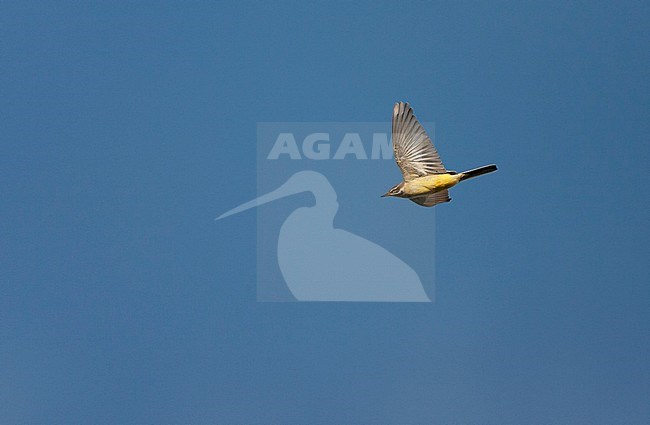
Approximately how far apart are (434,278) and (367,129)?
55cm

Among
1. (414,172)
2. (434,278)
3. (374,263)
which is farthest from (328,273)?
(414,172)

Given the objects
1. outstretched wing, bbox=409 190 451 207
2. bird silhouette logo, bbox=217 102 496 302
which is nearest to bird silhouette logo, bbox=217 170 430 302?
bird silhouette logo, bbox=217 102 496 302

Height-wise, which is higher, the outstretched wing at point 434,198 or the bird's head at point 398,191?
the bird's head at point 398,191

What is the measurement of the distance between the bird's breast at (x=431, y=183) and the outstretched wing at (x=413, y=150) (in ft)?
0.04

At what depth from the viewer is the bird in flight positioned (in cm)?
194

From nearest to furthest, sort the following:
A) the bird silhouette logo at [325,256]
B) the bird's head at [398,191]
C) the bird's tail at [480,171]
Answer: the bird's tail at [480,171] → the bird's head at [398,191] → the bird silhouette logo at [325,256]

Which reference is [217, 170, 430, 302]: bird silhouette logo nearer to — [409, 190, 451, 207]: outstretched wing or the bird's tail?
[409, 190, 451, 207]: outstretched wing

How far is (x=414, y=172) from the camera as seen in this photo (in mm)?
1977

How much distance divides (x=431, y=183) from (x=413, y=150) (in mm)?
99

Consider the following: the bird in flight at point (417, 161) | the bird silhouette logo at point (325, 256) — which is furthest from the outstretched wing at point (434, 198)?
the bird silhouette logo at point (325, 256)

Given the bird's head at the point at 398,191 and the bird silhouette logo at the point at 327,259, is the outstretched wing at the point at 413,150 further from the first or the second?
the bird silhouette logo at the point at 327,259

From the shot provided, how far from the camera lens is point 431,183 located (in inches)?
77.3

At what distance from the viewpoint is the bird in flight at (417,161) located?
6.35 ft

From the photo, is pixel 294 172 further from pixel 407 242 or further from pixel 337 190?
pixel 407 242
